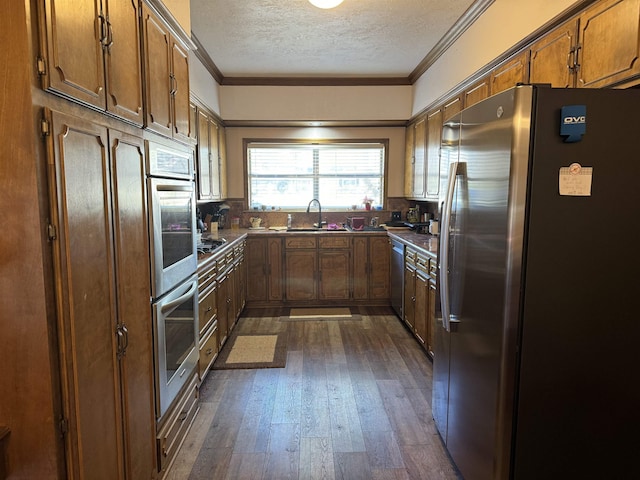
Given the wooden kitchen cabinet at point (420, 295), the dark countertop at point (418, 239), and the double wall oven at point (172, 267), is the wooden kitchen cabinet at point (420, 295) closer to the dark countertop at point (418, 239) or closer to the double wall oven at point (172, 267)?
the dark countertop at point (418, 239)

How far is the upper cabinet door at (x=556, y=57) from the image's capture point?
1.95 m

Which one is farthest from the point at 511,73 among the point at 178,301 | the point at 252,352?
the point at 252,352

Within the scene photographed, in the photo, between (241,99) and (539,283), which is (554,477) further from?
(241,99)

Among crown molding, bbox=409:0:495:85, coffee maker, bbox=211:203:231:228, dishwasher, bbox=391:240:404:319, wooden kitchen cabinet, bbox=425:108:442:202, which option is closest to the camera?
crown molding, bbox=409:0:495:85

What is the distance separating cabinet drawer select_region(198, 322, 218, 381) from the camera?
2811 millimetres

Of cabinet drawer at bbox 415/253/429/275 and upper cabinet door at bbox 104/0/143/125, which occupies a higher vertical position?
upper cabinet door at bbox 104/0/143/125

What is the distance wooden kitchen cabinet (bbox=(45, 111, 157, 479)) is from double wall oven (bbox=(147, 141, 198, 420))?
0.09 metres

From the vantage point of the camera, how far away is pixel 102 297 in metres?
1.38

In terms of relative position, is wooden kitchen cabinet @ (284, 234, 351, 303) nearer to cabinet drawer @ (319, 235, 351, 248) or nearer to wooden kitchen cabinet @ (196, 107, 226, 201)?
cabinet drawer @ (319, 235, 351, 248)

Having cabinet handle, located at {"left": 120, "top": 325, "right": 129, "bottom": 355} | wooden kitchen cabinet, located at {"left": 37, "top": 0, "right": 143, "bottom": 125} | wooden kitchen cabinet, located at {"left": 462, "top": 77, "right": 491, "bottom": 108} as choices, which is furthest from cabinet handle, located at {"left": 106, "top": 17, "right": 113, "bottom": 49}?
wooden kitchen cabinet, located at {"left": 462, "top": 77, "right": 491, "bottom": 108}

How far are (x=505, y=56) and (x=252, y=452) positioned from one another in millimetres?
3037

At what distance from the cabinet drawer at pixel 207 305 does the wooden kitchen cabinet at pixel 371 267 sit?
2.18 metres

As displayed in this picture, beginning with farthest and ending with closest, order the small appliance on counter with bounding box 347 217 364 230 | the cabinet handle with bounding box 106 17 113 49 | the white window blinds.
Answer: the white window blinds → the small appliance on counter with bounding box 347 217 364 230 → the cabinet handle with bounding box 106 17 113 49

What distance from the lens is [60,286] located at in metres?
1.14
